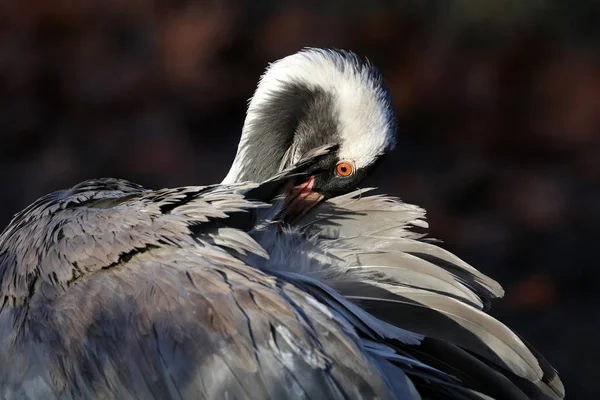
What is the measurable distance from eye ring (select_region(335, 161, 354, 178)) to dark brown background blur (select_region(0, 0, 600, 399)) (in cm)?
216

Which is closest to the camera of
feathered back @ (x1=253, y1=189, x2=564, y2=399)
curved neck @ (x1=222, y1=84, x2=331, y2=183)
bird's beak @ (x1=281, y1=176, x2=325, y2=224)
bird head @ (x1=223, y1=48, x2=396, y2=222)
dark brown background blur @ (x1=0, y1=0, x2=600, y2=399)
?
feathered back @ (x1=253, y1=189, x2=564, y2=399)

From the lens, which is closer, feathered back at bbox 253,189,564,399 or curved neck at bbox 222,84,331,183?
feathered back at bbox 253,189,564,399

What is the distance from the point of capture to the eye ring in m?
3.59

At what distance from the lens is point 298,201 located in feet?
10.5

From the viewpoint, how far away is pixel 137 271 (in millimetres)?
2787

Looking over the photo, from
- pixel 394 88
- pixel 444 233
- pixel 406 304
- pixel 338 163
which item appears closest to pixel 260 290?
pixel 406 304

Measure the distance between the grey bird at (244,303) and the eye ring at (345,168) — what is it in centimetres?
20

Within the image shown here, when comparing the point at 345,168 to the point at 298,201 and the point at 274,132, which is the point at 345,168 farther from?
the point at 298,201

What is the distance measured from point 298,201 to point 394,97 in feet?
11.2

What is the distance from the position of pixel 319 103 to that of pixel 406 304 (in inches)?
35.7

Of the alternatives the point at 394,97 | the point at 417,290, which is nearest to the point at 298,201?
the point at 417,290

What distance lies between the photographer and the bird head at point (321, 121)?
3.58m

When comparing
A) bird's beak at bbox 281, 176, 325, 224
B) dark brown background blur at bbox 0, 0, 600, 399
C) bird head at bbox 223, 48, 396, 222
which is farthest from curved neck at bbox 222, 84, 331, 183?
dark brown background blur at bbox 0, 0, 600, 399

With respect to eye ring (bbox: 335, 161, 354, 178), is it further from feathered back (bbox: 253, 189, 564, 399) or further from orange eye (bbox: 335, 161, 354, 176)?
feathered back (bbox: 253, 189, 564, 399)
